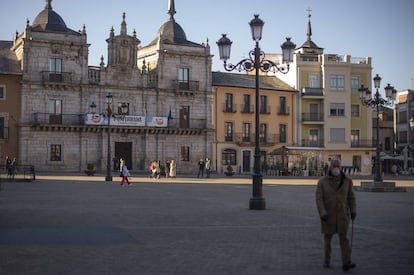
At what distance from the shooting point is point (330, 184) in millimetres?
8859

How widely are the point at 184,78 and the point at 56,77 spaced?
12056mm

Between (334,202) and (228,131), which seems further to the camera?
(228,131)

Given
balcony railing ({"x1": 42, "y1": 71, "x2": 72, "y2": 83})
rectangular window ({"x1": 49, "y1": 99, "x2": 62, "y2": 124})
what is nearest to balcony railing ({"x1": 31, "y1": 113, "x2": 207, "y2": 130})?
rectangular window ({"x1": 49, "y1": 99, "x2": 62, "y2": 124})

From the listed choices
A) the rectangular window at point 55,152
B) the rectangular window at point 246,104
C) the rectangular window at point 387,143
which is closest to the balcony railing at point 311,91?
the rectangular window at point 246,104

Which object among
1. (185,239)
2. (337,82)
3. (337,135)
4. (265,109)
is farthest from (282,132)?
(185,239)

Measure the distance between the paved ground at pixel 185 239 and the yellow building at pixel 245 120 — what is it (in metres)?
41.6

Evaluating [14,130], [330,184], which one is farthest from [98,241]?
[14,130]

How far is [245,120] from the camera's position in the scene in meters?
62.1

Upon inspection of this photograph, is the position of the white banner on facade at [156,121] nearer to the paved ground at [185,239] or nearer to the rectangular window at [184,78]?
the rectangular window at [184,78]

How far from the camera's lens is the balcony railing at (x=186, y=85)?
5928 cm

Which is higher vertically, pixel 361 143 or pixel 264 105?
pixel 264 105

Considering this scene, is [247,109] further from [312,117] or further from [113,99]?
[113,99]

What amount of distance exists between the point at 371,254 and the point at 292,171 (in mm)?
46715

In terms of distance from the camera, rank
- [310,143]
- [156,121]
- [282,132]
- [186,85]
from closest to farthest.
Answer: [156,121], [186,85], [282,132], [310,143]
